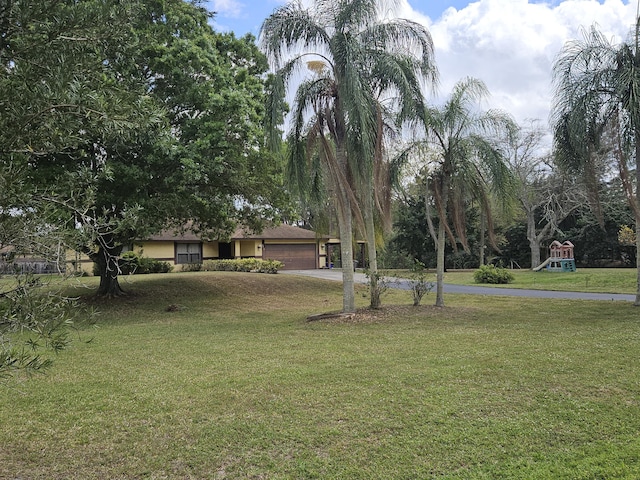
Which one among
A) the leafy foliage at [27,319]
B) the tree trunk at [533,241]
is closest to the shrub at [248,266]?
the tree trunk at [533,241]

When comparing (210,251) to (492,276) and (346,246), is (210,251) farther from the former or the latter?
(346,246)

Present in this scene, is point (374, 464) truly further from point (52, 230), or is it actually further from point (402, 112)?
point (402, 112)

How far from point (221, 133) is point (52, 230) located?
922 cm

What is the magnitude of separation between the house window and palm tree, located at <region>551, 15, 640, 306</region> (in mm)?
25241

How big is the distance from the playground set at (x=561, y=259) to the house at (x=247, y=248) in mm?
14772

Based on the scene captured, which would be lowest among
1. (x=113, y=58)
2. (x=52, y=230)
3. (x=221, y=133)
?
(x=52, y=230)

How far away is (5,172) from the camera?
236cm

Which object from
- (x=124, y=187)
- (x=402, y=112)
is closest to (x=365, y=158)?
(x=402, y=112)

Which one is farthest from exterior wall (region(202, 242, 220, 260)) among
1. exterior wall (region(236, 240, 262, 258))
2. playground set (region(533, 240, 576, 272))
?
playground set (region(533, 240, 576, 272))

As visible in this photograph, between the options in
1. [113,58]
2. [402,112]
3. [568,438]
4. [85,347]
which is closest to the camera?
[113,58]

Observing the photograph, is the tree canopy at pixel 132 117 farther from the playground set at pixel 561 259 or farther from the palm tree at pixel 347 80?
the playground set at pixel 561 259

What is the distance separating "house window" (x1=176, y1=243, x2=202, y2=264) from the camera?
31062mm

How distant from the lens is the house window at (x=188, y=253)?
102ft

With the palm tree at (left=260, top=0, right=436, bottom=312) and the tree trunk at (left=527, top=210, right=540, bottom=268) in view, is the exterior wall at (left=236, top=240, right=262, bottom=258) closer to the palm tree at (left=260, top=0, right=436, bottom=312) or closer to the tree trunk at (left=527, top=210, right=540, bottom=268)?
the tree trunk at (left=527, top=210, right=540, bottom=268)
